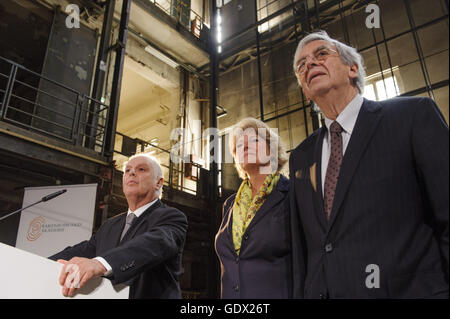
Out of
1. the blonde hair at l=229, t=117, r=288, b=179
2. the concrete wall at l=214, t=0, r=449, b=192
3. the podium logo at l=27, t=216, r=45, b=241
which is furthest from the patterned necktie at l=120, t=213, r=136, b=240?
the concrete wall at l=214, t=0, r=449, b=192

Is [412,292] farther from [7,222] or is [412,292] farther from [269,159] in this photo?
[7,222]

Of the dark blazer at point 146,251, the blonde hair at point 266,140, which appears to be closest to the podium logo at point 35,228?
the dark blazer at point 146,251

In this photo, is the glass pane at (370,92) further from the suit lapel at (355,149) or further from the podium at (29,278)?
the podium at (29,278)

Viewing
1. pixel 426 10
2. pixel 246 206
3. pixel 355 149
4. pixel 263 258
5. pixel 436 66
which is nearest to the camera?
pixel 355 149

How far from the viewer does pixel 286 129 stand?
743 centimetres

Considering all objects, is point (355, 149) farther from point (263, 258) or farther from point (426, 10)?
point (426, 10)

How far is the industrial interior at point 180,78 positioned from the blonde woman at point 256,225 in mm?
3545

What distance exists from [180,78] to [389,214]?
9.03 metres

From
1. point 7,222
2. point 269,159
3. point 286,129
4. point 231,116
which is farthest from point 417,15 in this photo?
point 7,222

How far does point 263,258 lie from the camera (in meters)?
1.46

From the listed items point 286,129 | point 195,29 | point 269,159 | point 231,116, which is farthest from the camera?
point 195,29

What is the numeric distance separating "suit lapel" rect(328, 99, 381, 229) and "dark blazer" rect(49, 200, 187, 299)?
32.8 inches

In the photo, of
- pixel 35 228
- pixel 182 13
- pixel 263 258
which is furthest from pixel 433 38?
pixel 35 228
